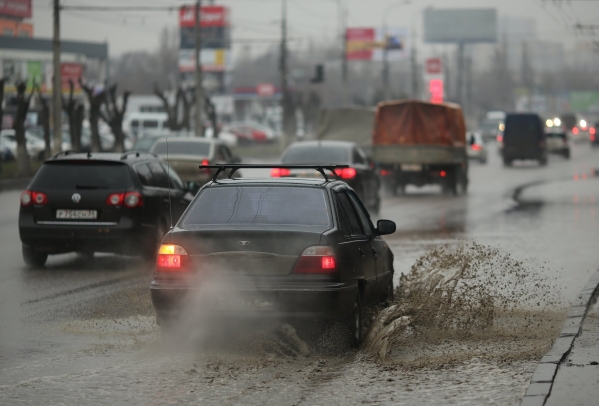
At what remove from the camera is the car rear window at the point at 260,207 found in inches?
310

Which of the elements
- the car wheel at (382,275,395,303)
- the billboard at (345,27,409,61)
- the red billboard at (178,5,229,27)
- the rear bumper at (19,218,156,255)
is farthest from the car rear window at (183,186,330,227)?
the billboard at (345,27,409,61)

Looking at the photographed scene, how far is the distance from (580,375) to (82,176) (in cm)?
829

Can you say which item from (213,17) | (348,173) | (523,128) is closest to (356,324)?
(348,173)

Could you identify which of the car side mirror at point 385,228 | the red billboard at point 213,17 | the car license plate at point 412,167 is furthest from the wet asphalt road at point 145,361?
the red billboard at point 213,17

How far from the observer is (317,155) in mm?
22891

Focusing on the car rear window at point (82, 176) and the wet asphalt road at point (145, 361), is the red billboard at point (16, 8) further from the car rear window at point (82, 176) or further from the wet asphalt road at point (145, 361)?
the car rear window at point (82, 176)

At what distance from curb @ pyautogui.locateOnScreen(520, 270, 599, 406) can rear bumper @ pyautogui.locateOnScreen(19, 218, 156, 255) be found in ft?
18.4

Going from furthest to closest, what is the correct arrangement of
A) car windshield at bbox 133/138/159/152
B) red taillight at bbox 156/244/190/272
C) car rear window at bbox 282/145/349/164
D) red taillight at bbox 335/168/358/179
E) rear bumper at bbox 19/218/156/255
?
car windshield at bbox 133/138/159/152 < car rear window at bbox 282/145/349/164 < red taillight at bbox 335/168/358/179 < rear bumper at bbox 19/218/156/255 < red taillight at bbox 156/244/190/272

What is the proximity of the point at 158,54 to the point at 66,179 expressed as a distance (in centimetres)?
14953

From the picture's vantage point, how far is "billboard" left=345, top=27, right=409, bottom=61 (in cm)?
12081

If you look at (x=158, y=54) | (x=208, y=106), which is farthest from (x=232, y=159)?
(x=158, y=54)

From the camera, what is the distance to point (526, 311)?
10.0 meters

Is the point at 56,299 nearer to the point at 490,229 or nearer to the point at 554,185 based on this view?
the point at 490,229

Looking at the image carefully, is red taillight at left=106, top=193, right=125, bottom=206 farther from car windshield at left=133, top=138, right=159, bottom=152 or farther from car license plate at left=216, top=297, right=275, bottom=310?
car windshield at left=133, top=138, right=159, bottom=152
